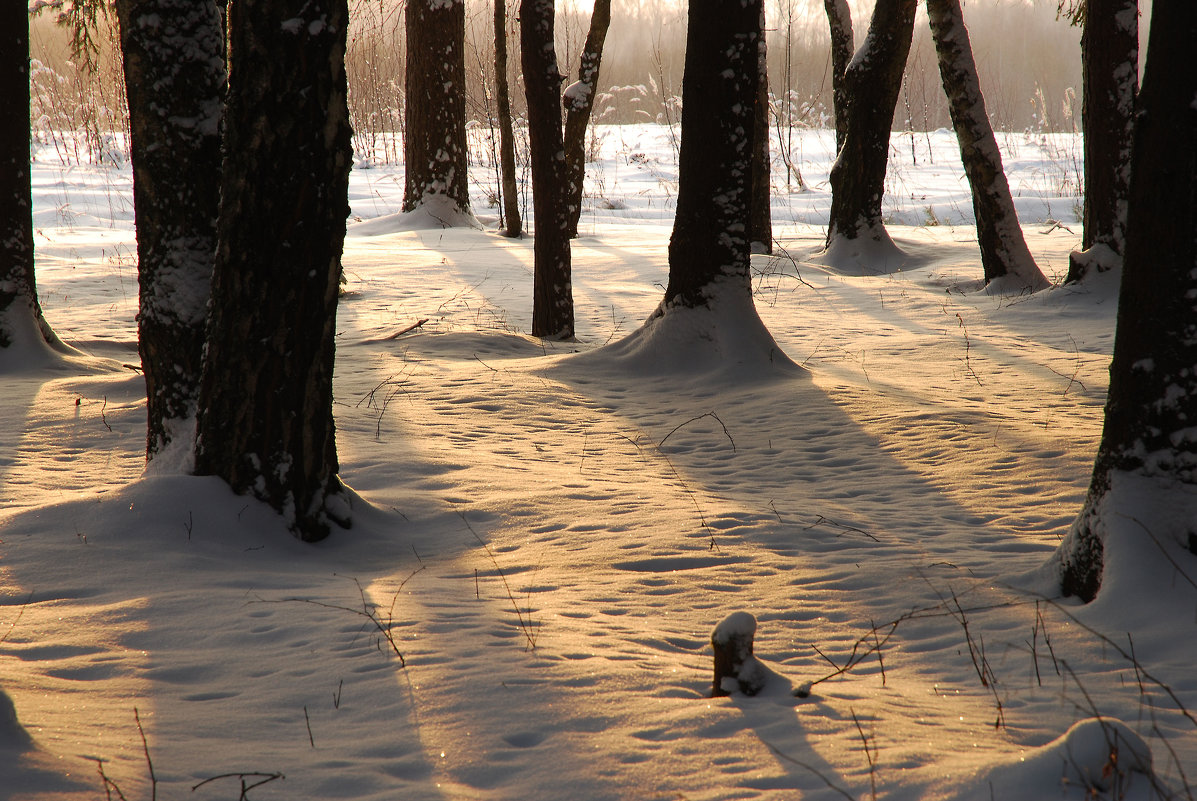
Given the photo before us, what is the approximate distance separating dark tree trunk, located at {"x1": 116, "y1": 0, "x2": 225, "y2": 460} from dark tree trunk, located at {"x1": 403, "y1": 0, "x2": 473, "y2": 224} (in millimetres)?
11308

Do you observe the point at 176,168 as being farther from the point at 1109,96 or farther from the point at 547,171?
the point at 1109,96

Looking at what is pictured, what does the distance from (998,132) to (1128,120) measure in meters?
20.4

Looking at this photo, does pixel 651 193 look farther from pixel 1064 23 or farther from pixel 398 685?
pixel 1064 23

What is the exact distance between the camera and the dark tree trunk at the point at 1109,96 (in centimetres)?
874

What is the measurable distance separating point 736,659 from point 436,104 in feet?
46.1

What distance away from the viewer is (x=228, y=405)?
377 centimetres

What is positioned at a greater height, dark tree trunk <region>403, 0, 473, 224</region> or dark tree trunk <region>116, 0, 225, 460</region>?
dark tree trunk <region>403, 0, 473, 224</region>

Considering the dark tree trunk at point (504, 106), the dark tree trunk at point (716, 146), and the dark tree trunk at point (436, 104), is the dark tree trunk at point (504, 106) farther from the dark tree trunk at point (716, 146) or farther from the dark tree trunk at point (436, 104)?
the dark tree trunk at point (716, 146)

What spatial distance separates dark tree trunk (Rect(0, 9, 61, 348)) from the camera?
687 centimetres

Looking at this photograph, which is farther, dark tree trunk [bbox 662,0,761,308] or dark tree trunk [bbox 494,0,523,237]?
dark tree trunk [bbox 494,0,523,237]

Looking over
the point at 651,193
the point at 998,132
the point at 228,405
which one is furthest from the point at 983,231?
the point at 998,132

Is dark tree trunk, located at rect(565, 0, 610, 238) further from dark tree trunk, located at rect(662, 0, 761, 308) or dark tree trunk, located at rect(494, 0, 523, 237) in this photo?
dark tree trunk, located at rect(662, 0, 761, 308)

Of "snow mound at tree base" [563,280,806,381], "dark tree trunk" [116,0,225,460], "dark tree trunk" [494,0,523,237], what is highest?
"dark tree trunk" [494,0,523,237]

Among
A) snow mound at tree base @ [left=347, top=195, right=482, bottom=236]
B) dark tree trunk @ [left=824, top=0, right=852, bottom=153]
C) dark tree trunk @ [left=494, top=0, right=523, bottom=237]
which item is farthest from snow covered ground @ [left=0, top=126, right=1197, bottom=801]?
snow mound at tree base @ [left=347, top=195, right=482, bottom=236]
